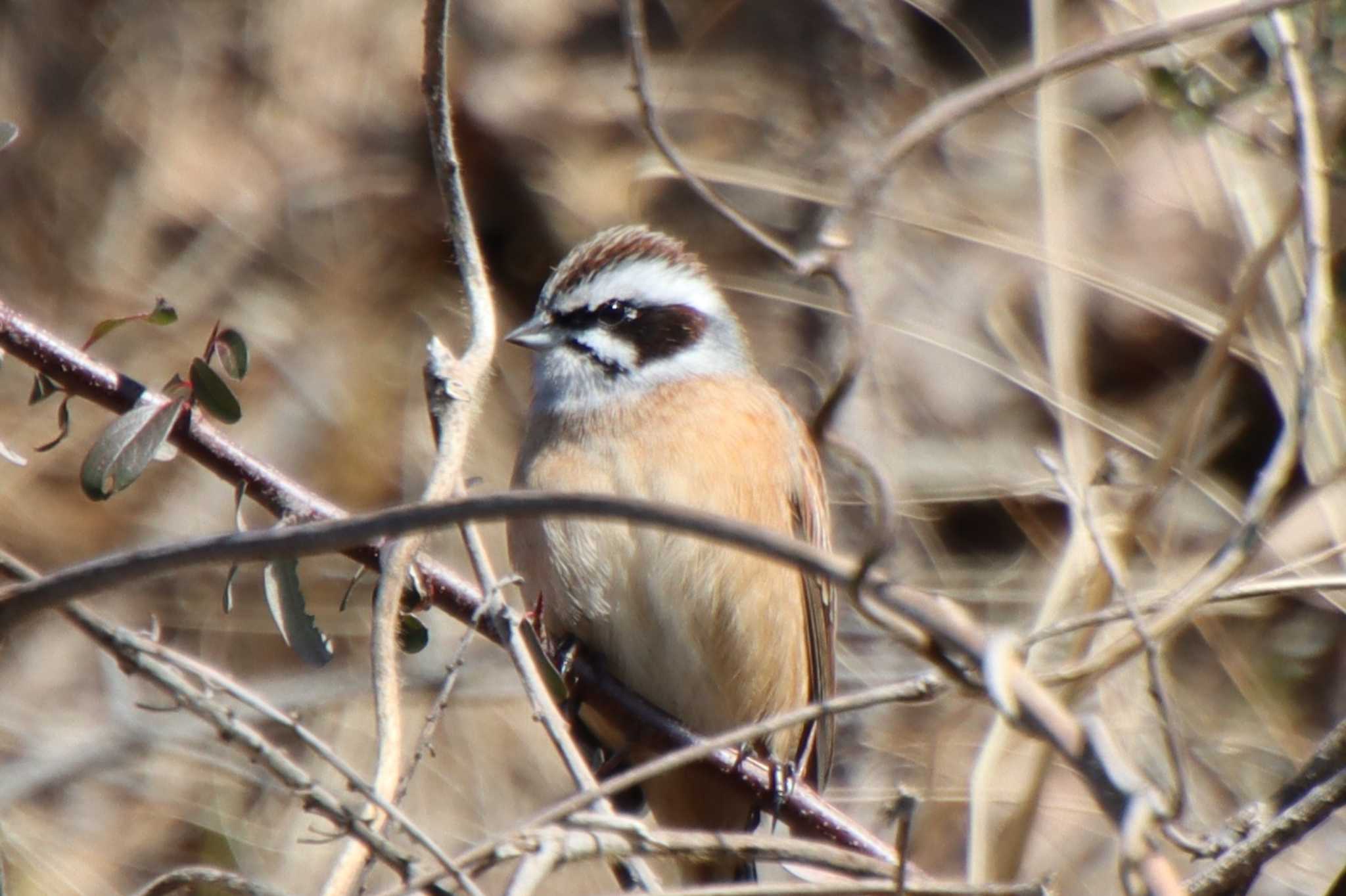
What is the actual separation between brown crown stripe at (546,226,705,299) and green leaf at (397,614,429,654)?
1585 millimetres

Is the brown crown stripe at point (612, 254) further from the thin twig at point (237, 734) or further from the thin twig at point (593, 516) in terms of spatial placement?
the thin twig at point (593, 516)

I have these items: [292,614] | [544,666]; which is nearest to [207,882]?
[292,614]

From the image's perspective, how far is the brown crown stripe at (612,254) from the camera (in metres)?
3.82

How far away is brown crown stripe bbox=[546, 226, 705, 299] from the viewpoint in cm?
382

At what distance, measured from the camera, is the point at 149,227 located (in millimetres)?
7043

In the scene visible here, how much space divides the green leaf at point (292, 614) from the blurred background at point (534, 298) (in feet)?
8.59

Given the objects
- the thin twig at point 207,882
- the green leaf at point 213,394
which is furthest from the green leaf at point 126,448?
the thin twig at point 207,882

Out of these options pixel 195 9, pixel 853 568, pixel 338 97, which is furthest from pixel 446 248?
pixel 853 568

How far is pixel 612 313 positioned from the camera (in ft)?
12.7

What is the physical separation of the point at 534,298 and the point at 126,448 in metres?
4.89

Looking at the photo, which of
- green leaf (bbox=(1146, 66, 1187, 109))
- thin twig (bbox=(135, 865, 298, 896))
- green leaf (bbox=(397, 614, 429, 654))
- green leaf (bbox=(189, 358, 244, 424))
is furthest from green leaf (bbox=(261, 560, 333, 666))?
green leaf (bbox=(1146, 66, 1187, 109))

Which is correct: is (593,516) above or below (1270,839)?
above

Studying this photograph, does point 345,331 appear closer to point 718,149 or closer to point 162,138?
point 162,138

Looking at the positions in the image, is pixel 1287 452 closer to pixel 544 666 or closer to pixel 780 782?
pixel 780 782
